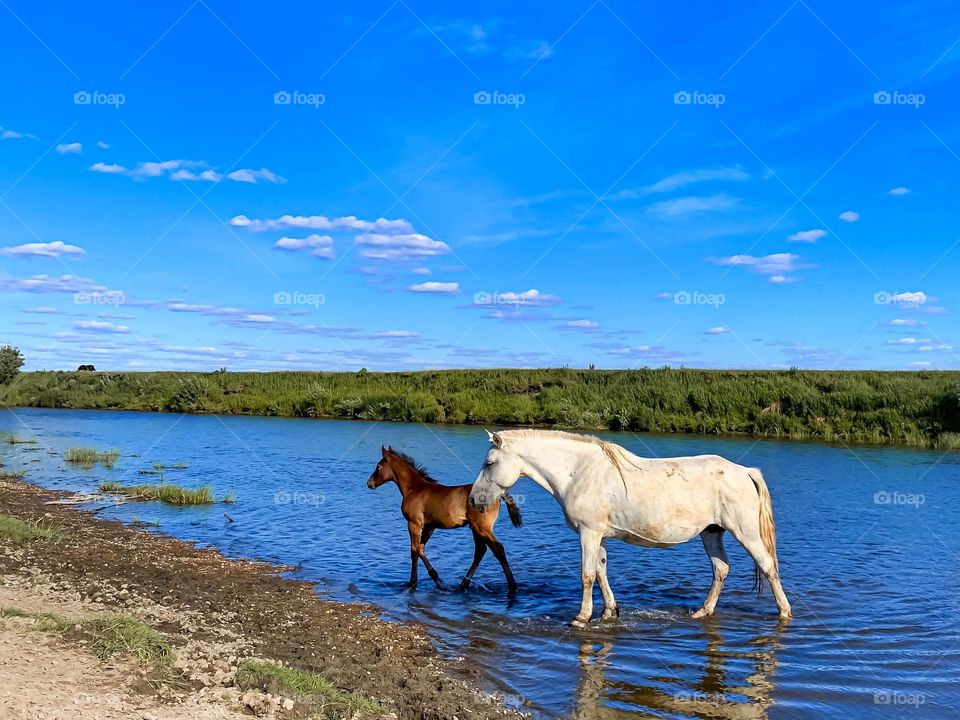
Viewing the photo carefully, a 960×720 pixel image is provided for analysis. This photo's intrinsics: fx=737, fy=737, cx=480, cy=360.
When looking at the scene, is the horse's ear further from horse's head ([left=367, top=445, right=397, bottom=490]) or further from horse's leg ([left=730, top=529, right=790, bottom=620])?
horse's leg ([left=730, top=529, right=790, bottom=620])

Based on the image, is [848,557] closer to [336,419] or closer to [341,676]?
[341,676]

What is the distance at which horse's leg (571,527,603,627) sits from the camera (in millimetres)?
7734

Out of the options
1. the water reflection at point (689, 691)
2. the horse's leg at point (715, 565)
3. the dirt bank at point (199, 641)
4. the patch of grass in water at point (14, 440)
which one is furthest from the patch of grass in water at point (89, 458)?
the water reflection at point (689, 691)

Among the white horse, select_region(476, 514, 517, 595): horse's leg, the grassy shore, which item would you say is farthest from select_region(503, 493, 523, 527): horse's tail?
the grassy shore

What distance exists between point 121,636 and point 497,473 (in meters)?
4.01

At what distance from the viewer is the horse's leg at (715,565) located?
8164 millimetres

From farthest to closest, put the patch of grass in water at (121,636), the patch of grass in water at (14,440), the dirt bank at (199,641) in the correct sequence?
the patch of grass in water at (14,440)
the patch of grass in water at (121,636)
the dirt bank at (199,641)

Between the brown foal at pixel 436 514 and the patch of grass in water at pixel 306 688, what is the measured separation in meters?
3.84

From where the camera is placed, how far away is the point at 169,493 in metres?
15.6

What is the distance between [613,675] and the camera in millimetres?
6398
